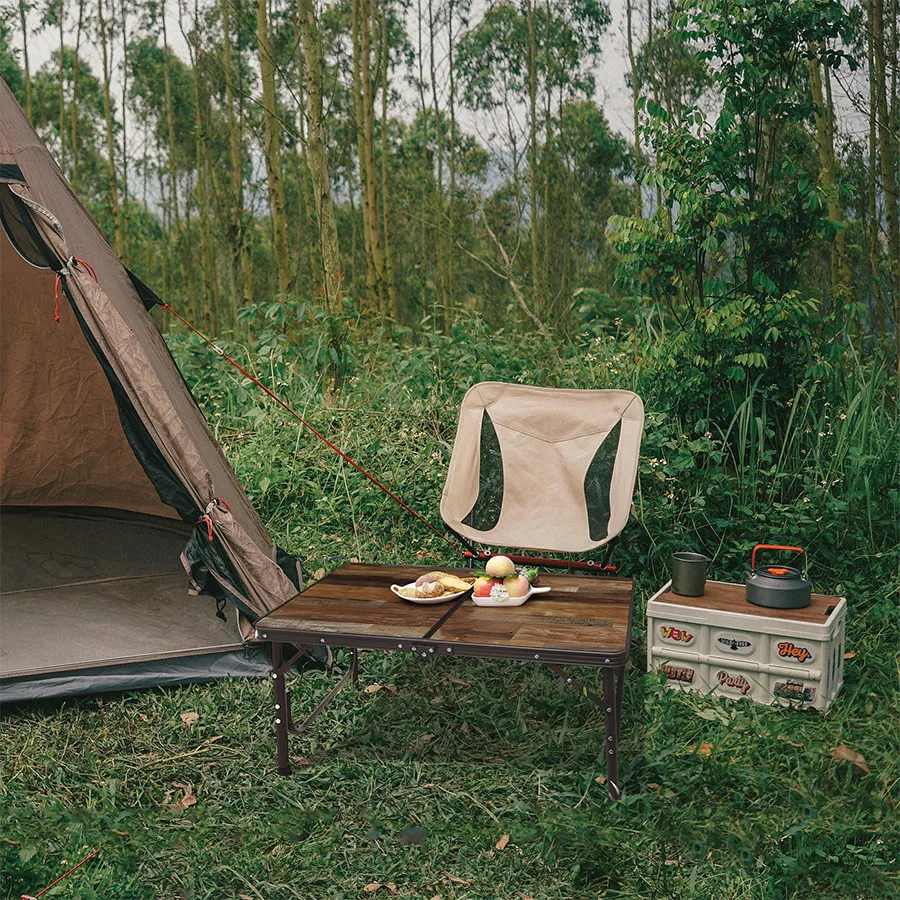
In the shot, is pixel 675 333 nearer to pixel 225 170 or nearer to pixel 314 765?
pixel 314 765

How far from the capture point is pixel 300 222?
436 inches

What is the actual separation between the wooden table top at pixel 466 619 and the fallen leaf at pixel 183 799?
0.45m

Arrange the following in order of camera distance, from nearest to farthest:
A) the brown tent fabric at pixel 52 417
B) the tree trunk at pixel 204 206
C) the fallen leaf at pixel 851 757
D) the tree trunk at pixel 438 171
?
the fallen leaf at pixel 851 757 → the brown tent fabric at pixel 52 417 → the tree trunk at pixel 438 171 → the tree trunk at pixel 204 206

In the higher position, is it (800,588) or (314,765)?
(800,588)

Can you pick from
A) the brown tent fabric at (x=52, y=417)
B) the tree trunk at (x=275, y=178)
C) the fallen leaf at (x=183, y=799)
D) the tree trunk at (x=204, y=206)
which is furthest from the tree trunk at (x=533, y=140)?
the fallen leaf at (x=183, y=799)

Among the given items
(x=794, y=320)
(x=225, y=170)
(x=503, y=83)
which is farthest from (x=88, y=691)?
(x=225, y=170)

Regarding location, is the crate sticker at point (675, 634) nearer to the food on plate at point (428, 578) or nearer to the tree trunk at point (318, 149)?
the food on plate at point (428, 578)

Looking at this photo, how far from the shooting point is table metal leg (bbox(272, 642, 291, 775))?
2.49 m

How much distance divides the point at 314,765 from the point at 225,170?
9.04 m

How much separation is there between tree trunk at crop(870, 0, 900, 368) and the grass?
5.57ft

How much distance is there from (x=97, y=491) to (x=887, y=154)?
444 cm

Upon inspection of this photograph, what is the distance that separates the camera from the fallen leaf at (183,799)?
2.37 metres

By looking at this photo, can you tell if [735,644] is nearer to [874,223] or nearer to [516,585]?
[516,585]

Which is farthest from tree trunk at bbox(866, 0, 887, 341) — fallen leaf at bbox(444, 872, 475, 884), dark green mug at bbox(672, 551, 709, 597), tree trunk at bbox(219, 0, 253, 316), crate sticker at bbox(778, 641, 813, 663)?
tree trunk at bbox(219, 0, 253, 316)
